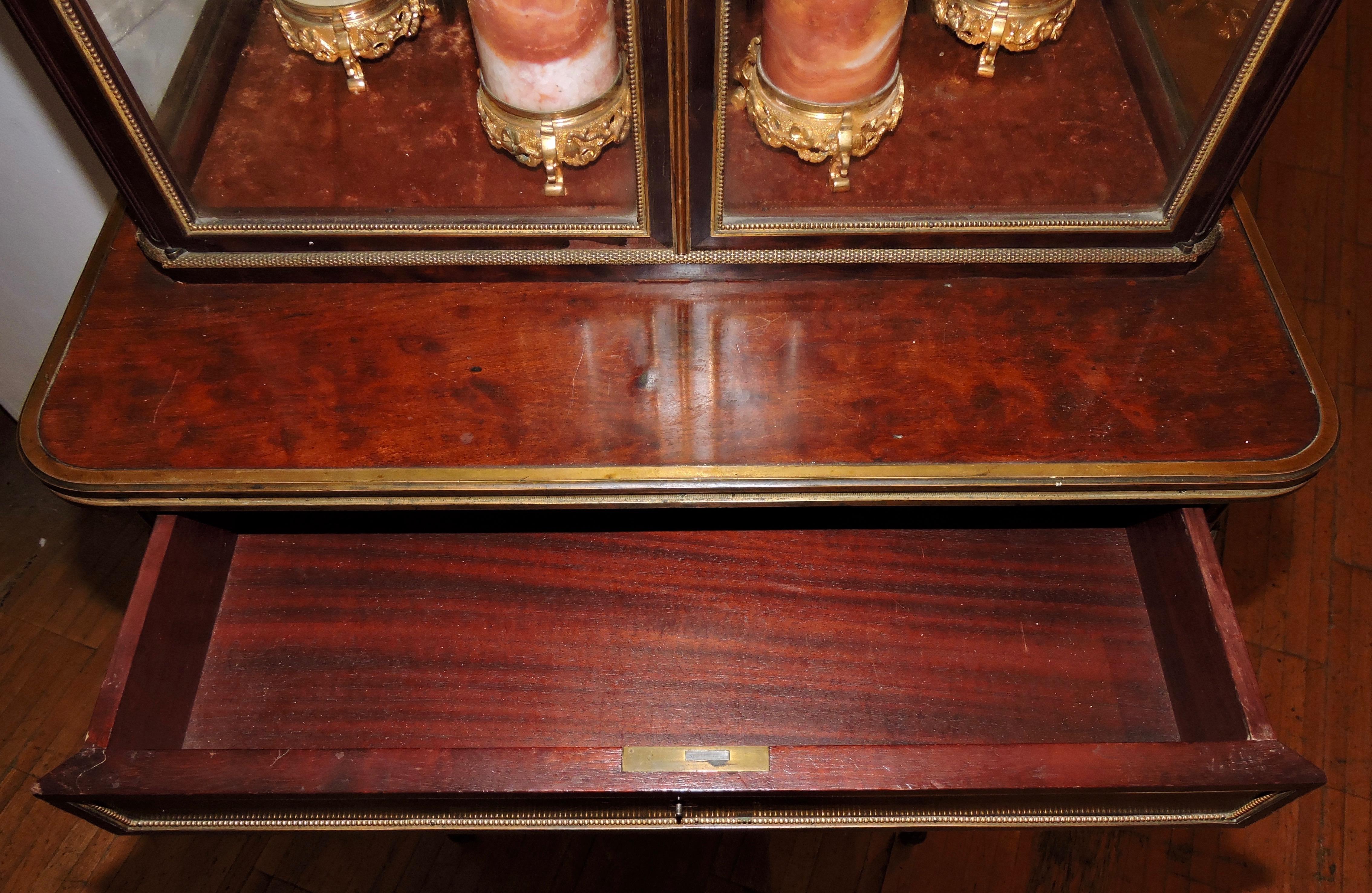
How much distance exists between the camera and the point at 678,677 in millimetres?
813

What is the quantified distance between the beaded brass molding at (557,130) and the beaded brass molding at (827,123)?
3.1 inches

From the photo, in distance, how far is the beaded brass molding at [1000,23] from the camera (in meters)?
0.76

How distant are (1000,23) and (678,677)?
52 cm

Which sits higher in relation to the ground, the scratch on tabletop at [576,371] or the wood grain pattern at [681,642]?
the scratch on tabletop at [576,371]

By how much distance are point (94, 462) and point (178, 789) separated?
213 mm

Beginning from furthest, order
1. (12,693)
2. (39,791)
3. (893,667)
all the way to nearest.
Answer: (12,693) → (893,667) → (39,791)

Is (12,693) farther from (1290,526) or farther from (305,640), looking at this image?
(1290,526)

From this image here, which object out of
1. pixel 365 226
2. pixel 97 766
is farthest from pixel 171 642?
pixel 365 226

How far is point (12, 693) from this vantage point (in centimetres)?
116

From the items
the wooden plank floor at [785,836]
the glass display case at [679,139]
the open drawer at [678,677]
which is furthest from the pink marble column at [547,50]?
the wooden plank floor at [785,836]

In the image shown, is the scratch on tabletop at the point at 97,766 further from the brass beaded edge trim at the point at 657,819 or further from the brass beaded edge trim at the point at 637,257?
the brass beaded edge trim at the point at 637,257

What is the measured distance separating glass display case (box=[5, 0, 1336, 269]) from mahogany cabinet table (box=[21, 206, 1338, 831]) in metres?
0.04

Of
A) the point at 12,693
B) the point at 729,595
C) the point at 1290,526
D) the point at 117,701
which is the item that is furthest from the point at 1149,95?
the point at 12,693

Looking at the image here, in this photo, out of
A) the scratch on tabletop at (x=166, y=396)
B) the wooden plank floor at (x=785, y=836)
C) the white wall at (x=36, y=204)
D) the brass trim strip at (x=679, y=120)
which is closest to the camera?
the brass trim strip at (x=679, y=120)
